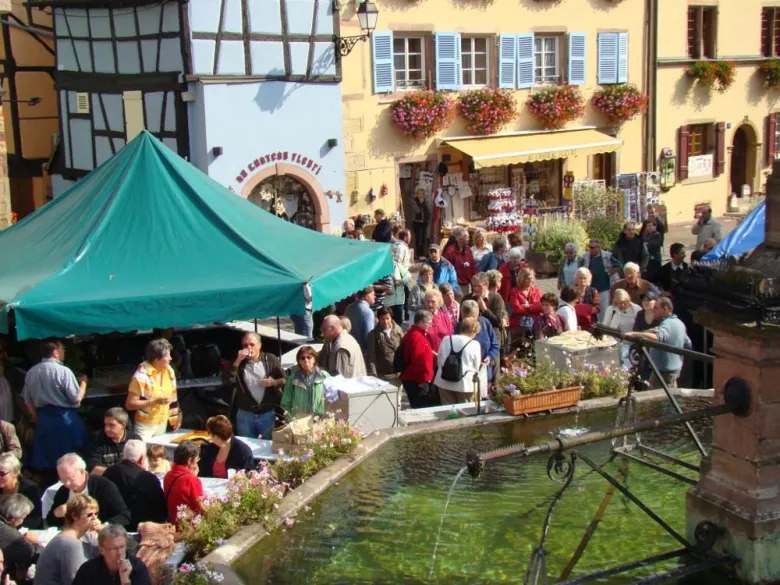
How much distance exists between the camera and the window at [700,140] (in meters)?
26.0

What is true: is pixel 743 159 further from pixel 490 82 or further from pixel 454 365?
pixel 454 365

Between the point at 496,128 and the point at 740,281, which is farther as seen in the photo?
the point at 496,128

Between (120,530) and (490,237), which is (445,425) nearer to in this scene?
(120,530)

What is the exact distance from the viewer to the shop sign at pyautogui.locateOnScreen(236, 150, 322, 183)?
18469 mm

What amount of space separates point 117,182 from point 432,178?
1155 centimetres

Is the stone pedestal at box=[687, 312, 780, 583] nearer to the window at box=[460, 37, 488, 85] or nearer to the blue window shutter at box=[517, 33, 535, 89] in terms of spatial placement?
the window at box=[460, 37, 488, 85]

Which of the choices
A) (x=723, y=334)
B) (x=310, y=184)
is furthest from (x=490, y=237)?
(x=723, y=334)

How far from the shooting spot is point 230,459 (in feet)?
26.0

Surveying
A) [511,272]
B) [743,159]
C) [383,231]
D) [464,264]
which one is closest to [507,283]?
[511,272]

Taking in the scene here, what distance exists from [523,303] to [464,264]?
9.51 ft

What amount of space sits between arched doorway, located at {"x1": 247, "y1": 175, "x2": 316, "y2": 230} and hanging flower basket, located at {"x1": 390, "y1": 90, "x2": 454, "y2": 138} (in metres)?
2.27

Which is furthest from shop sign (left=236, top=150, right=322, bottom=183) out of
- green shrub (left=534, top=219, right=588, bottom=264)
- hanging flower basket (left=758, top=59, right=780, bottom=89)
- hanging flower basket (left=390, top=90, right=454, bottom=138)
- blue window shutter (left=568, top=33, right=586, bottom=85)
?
hanging flower basket (left=758, top=59, right=780, bottom=89)

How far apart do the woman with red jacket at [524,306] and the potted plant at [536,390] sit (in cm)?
228

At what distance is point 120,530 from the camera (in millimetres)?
5895
